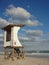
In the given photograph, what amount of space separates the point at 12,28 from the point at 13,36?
123cm

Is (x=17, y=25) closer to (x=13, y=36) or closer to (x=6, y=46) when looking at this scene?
(x=13, y=36)

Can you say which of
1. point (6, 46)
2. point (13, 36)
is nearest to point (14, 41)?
point (13, 36)

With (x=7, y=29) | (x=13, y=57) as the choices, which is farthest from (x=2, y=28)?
(x=13, y=57)

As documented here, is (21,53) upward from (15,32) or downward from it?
downward

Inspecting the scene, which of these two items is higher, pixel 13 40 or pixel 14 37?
pixel 14 37

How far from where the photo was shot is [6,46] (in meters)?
32.2

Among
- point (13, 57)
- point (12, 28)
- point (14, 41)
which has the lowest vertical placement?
point (13, 57)

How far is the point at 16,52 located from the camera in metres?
31.2

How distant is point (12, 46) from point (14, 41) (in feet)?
2.65

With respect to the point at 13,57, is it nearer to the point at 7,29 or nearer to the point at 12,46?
the point at 12,46

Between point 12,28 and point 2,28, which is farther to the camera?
point 2,28

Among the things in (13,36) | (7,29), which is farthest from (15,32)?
(7,29)

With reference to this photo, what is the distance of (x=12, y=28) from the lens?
99.3 feet

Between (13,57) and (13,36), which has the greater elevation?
(13,36)
